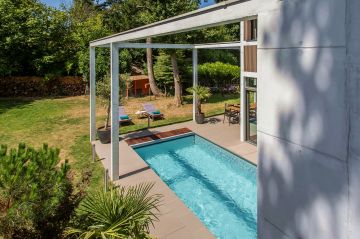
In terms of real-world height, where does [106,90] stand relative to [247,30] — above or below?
below

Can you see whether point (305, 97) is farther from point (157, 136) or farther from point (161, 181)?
point (157, 136)

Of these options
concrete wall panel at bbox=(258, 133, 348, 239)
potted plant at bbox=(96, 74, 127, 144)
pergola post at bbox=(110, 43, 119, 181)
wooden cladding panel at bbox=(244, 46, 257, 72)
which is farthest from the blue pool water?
concrete wall panel at bbox=(258, 133, 348, 239)

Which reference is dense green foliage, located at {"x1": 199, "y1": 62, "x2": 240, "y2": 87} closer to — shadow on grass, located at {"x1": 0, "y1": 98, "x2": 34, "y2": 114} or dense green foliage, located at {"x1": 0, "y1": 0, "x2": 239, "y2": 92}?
dense green foliage, located at {"x1": 0, "y1": 0, "x2": 239, "y2": 92}

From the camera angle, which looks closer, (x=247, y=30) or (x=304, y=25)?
(x=304, y=25)

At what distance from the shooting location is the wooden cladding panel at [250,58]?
12804mm

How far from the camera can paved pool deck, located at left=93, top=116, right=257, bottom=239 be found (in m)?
7.00

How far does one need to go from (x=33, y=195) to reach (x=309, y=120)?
12.1 feet

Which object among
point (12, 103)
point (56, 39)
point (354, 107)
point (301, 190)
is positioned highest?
point (56, 39)

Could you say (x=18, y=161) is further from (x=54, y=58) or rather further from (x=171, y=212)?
(x=54, y=58)

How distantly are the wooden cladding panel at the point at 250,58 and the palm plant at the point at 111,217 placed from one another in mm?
9169

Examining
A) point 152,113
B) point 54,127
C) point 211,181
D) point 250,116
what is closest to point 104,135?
point 54,127

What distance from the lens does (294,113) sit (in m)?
2.92

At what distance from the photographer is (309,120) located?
2.77 m

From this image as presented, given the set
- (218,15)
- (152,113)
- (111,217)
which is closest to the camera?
(218,15)
